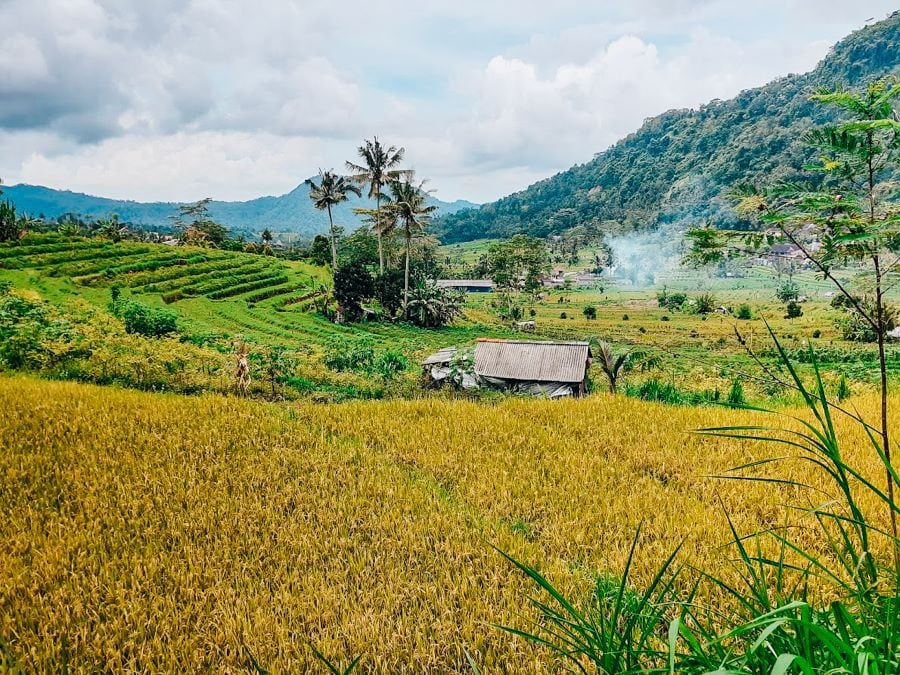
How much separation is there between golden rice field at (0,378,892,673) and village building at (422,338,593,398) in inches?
302

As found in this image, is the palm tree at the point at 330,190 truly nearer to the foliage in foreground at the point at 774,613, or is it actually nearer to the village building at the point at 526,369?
the village building at the point at 526,369

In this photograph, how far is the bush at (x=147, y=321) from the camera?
20.6m

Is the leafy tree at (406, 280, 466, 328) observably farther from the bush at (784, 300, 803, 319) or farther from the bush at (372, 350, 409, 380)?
the bush at (784, 300, 803, 319)

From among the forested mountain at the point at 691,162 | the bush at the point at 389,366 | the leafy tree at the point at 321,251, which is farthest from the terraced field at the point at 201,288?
the forested mountain at the point at 691,162

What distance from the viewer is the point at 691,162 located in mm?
154500

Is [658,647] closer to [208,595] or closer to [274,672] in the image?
[274,672]

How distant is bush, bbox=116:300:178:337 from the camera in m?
20.6

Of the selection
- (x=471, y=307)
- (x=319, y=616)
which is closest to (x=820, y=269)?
(x=319, y=616)

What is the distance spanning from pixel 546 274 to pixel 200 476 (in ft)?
271

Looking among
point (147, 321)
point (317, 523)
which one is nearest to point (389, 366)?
point (147, 321)

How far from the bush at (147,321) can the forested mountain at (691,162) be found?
10869cm

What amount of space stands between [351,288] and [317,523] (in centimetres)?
3416

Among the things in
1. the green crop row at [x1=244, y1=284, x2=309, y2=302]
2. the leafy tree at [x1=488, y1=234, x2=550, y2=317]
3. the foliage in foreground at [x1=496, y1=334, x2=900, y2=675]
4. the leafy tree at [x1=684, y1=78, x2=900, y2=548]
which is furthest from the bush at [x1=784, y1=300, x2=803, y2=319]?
the leafy tree at [x1=684, y1=78, x2=900, y2=548]

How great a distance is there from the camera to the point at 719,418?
8391 millimetres
